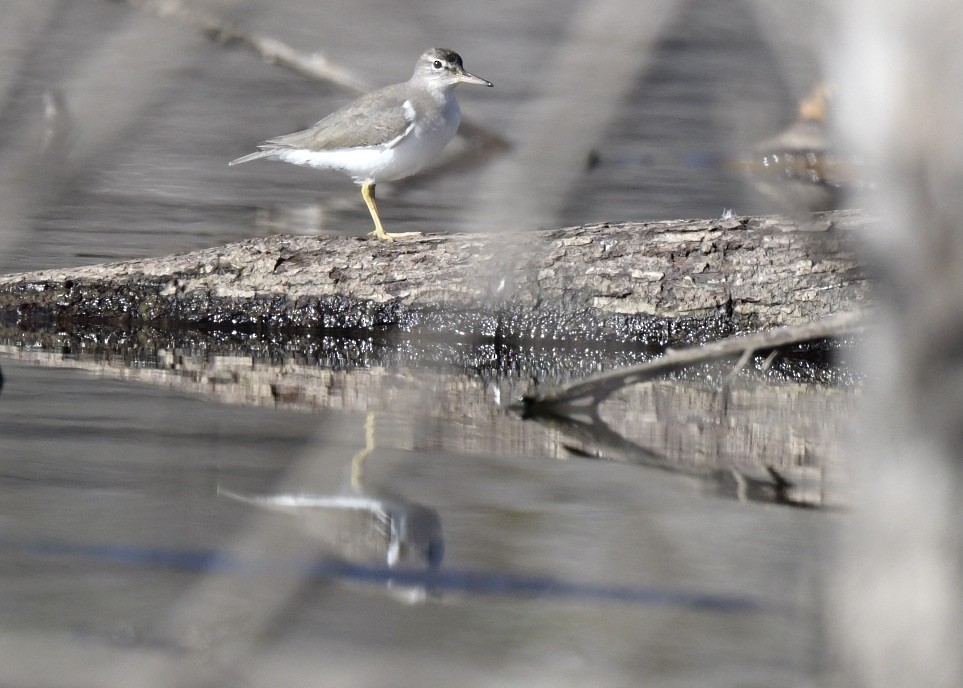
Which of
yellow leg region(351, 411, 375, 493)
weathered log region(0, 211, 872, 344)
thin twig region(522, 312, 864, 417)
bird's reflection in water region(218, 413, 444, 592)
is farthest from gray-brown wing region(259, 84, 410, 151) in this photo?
bird's reflection in water region(218, 413, 444, 592)

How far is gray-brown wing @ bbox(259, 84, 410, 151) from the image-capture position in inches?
330

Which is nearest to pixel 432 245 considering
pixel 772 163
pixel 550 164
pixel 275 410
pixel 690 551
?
pixel 275 410

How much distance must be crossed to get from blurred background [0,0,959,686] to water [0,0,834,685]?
11 millimetres

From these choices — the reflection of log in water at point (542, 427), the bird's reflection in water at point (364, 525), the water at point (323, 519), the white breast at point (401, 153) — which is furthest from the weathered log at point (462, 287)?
the bird's reflection in water at point (364, 525)

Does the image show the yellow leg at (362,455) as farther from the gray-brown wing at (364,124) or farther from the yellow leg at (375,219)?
the gray-brown wing at (364,124)

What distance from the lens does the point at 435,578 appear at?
3.59 m

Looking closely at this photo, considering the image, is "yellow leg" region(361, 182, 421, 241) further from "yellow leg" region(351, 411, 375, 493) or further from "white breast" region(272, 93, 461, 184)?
"yellow leg" region(351, 411, 375, 493)

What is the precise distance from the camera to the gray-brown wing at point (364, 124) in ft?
27.5

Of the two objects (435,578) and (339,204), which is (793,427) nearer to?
(435,578)

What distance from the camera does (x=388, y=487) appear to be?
14.5 feet

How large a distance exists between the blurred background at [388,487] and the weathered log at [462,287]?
197 millimetres

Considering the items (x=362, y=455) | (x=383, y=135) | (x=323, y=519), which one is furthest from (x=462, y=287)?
(x=323, y=519)

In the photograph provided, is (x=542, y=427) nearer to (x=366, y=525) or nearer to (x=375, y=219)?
(x=366, y=525)

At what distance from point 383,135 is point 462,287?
1620 millimetres
